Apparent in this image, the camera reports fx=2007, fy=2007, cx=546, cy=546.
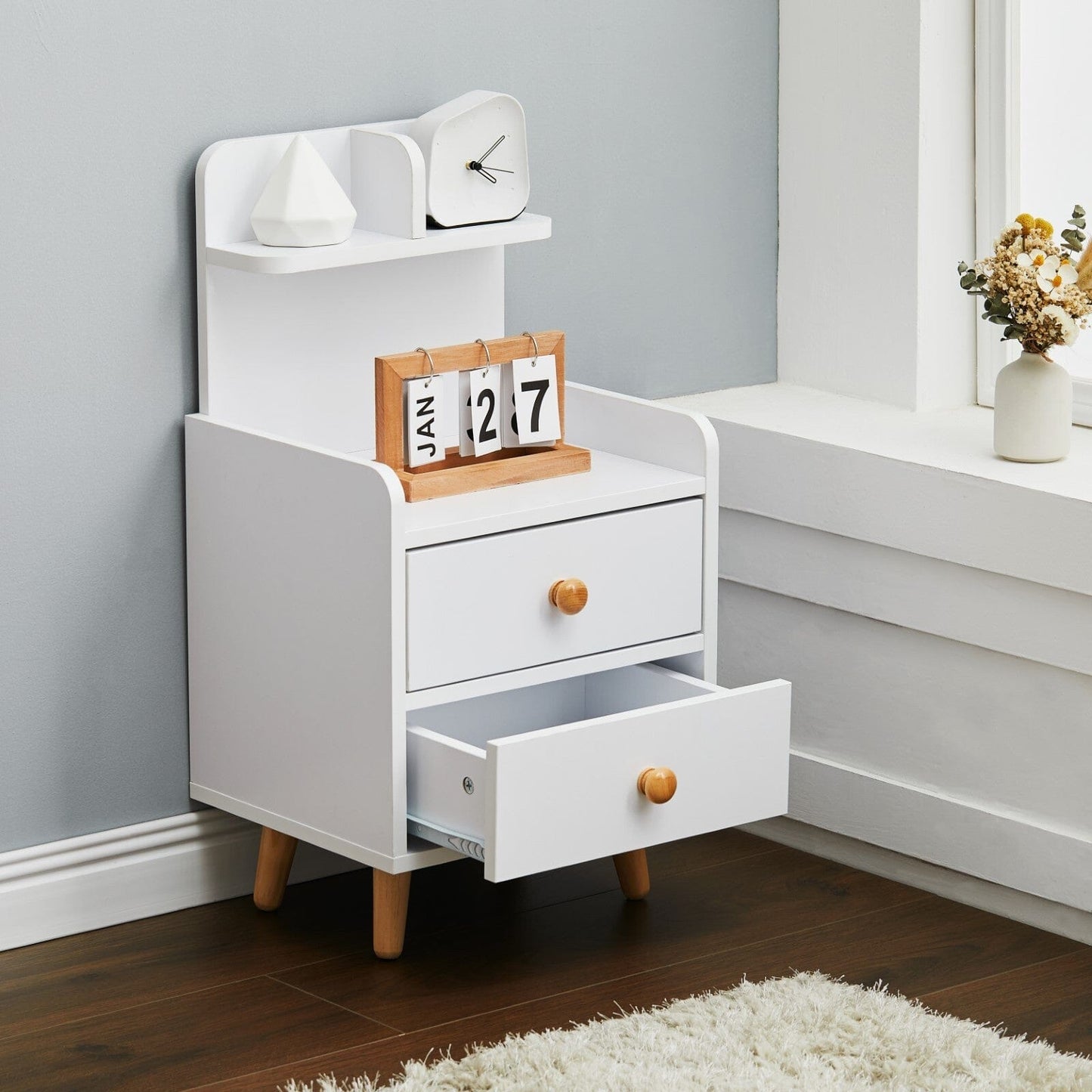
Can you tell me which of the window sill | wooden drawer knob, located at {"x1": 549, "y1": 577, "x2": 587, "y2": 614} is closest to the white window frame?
the window sill

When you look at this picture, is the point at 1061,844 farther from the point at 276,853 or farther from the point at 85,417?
the point at 85,417

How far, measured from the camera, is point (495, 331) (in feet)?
8.39

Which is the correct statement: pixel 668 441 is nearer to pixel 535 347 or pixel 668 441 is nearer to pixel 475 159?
pixel 535 347

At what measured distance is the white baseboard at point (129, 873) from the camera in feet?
7.57

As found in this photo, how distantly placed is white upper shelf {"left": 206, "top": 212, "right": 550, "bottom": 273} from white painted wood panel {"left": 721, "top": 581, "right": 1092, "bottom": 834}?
63 cm

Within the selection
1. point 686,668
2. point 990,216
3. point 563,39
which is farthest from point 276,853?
point 990,216

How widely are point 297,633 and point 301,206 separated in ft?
1.56

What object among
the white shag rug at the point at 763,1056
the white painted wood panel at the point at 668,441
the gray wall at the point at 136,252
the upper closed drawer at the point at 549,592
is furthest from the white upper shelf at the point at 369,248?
the white shag rug at the point at 763,1056

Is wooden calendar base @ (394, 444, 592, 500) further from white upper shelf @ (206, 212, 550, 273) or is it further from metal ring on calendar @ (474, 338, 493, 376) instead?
white upper shelf @ (206, 212, 550, 273)

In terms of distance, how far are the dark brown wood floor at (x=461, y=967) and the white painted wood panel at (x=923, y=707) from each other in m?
0.15

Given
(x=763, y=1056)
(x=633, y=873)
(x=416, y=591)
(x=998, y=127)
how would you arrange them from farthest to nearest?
1. (x=998, y=127)
2. (x=633, y=873)
3. (x=416, y=591)
4. (x=763, y=1056)

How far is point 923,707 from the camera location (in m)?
2.52

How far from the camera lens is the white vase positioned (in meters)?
2.41

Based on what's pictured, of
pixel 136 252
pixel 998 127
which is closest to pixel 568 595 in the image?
pixel 136 252
